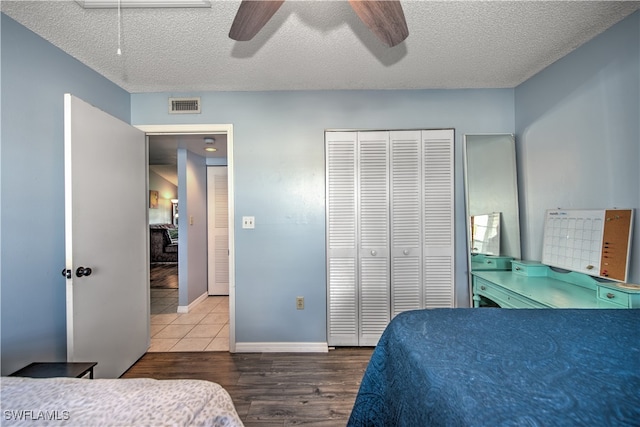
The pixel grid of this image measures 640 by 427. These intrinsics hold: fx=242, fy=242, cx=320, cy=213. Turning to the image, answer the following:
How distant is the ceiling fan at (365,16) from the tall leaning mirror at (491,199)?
1.61 metres

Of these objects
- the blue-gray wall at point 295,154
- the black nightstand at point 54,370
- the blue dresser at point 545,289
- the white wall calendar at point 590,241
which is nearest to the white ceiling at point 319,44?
the blue-gray wall at point 295,154

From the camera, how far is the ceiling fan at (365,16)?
36.6 inches

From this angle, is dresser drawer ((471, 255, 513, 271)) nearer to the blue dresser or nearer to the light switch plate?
the blue dresser

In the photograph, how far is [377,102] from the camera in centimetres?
230

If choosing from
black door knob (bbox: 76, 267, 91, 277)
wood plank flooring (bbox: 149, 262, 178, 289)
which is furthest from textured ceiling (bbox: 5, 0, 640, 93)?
wood plank flooring (bbox: 149, 262, 178, 289)

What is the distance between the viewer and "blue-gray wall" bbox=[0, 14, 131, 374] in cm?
138

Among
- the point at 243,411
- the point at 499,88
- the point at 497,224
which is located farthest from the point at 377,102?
the point at 243,411

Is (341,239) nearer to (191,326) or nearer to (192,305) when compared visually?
(191,326)

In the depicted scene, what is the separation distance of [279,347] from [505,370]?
6.52ft

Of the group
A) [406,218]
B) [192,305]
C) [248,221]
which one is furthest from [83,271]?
A: [406,218]

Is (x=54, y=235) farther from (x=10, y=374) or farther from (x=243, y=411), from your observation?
(x=243, y=411)

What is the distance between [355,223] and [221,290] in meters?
2.84

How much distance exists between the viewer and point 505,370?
0.67 metres

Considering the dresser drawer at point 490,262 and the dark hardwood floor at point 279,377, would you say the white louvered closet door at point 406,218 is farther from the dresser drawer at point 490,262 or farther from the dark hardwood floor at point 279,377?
the dark hardwood floor at point 279,377
